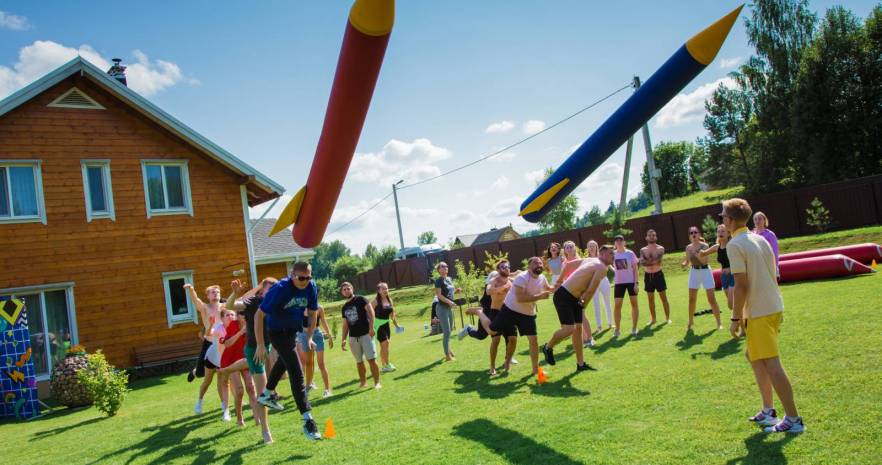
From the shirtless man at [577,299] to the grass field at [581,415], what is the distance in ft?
1.70

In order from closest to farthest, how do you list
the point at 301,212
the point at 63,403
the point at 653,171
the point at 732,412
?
the point at 732,412 → the point at 301,212 → the point at 63,403 → the point at 653,171

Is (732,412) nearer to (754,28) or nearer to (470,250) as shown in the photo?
(470,250)

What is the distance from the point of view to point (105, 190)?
1656cm

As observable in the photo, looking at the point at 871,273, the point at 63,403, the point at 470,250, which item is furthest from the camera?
the point at 470,250

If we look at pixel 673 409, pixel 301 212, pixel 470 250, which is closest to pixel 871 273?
pixel 673 409

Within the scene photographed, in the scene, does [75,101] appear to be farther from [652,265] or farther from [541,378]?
[652,265]

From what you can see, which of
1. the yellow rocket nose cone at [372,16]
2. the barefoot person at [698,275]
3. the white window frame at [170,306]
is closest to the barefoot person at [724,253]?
the barefoot person at [698,275]

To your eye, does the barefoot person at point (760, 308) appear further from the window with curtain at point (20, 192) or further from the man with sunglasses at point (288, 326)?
the window with curtain at point (20, 192)

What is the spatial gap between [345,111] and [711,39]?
3.87 meters

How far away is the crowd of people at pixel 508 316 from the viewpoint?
514 centimetres

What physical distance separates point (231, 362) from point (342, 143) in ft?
13.0

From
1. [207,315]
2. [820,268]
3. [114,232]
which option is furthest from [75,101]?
[820,268]

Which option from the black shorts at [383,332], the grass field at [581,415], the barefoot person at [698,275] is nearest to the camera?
the grass field at [581,415]

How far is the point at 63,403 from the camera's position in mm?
12828
